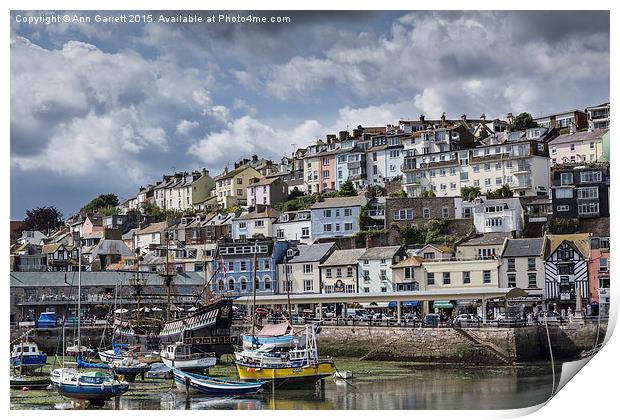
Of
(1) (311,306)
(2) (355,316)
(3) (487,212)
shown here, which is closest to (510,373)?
(2) (355,316)

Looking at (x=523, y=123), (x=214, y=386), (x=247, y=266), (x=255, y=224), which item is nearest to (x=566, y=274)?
(x=247, y=266)

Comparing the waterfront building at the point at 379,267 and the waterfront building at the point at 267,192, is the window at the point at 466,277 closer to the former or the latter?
the waterfront building at the point at 379,267

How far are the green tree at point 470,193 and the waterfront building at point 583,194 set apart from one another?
3.27 m

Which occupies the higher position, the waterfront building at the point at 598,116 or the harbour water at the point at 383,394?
the waterfront building at the point at 598,116

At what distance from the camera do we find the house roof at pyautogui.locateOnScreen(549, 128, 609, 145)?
101 ft

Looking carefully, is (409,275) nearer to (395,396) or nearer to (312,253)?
(312,253)

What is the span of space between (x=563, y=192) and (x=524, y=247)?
142 inches

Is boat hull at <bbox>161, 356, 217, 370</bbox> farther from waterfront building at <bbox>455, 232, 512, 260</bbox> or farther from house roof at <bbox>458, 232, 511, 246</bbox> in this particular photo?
house roof at <bbox>458, 232, 511, 246</bbox>

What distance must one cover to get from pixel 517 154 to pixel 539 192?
1.68 m

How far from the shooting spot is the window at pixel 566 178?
2605cm

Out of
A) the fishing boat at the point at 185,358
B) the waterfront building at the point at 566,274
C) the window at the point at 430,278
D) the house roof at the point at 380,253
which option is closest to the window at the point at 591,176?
the waterfront building at the point at 566,274

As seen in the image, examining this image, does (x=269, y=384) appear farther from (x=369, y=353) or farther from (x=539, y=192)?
(x=539, y=192)

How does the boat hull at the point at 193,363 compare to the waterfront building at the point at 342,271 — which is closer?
the boat hull at the point at 193,363

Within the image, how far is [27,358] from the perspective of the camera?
52.9 feet
